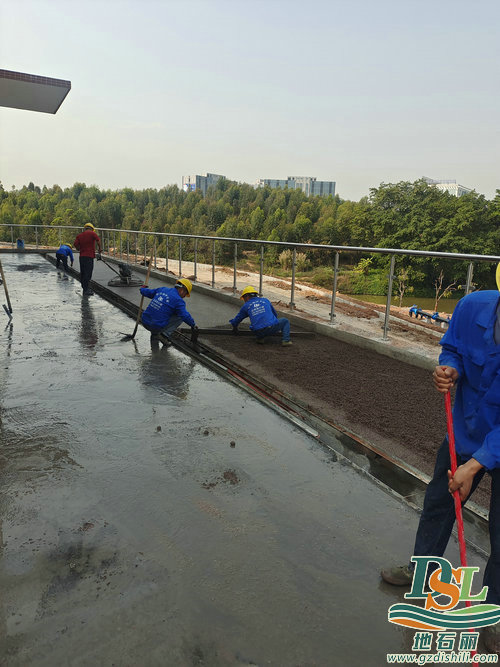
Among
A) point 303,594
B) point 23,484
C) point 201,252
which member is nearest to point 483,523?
point 303,594

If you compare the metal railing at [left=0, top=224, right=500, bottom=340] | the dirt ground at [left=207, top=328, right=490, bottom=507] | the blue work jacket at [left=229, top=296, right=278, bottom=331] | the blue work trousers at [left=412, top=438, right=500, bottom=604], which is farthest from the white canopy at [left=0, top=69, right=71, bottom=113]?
the blue work trousers at [left=412, top=438, right=500, bottom=604]

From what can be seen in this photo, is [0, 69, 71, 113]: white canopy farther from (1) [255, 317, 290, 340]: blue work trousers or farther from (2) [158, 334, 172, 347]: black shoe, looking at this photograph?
(1) [255, 317, 290, 340]: blue work trousers

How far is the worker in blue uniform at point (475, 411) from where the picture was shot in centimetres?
187

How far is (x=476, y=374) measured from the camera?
6.52ft

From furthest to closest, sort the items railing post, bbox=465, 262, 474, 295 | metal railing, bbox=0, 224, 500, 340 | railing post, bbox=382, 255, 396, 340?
railing post, bbox=382, 255, 396, 340, metal railing, bbox=0, 224, 500, 340, railing post, bbox=465, 262, 474, 295

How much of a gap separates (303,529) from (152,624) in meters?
1.00

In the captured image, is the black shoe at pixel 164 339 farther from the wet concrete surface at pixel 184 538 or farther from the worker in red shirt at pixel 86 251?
the worker in red shirt at pixel 86 251

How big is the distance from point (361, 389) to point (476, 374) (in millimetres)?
3142

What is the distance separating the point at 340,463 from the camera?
3531 millimetres

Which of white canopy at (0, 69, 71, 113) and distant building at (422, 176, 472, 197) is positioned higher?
distant building at (422, 176, 472, 197)

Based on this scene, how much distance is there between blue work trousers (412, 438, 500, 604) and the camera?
1.96 metres

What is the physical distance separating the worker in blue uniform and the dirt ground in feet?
3.63

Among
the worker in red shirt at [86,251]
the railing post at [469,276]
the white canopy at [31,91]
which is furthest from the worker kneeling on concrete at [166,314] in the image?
the worker in red shirt at [86,251]

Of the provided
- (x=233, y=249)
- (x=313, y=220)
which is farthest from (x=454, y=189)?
(x=233, y=249)
